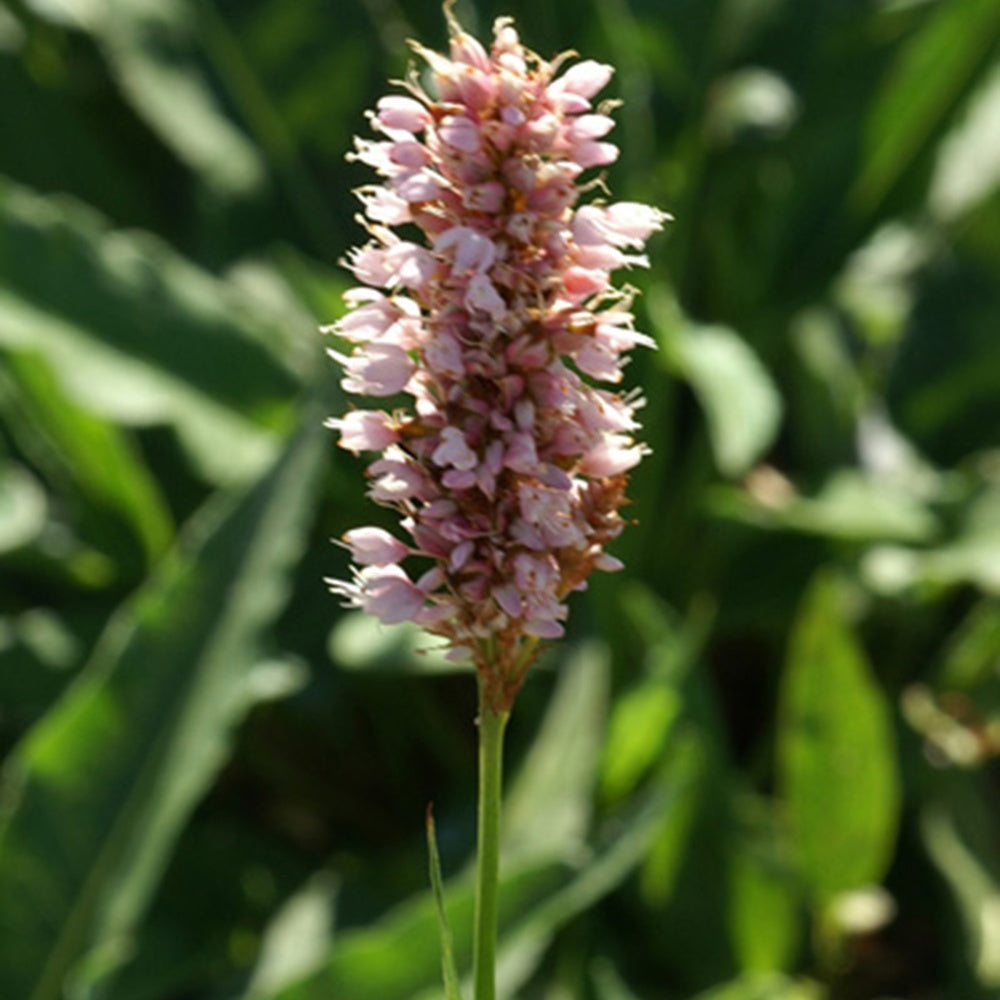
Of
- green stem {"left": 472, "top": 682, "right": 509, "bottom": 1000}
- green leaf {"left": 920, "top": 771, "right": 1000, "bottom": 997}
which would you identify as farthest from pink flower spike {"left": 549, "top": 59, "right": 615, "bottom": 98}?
green leaf {"left": 920, "top": 771, "right": 1000, "bottom": 997}

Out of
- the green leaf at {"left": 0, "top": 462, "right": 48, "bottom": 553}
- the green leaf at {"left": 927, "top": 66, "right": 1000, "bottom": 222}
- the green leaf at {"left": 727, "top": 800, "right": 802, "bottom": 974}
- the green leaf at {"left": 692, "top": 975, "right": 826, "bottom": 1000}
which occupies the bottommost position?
the green leaf at {"left": 692, "top": 975, "right": 826, "bottom": 1000}

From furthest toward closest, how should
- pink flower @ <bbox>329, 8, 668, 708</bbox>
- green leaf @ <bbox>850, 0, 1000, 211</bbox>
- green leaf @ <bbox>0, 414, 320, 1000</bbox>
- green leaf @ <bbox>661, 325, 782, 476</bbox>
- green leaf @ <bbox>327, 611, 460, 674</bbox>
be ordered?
green leaf @ <bbox>850, 0, 1000, 211</bbox>
green leaf @ <bbox>661, 325, 782, 476</bbox>
green leaf @ <bbox>327, 611, 460, 674</bbox>
green leaf @ <bbox>0, 414, 320, 1000</bbox>
pink flower @ <bbox>329, 8, 668, 708</bbox>

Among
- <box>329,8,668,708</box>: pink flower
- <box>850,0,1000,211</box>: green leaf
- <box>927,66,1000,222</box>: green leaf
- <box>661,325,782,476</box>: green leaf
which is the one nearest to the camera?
<box>329,8,668,708</box>: pink flower

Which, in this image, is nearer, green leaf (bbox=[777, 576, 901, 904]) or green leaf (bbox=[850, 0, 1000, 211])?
green leaf (bbox=[777, 576, 901, 904])

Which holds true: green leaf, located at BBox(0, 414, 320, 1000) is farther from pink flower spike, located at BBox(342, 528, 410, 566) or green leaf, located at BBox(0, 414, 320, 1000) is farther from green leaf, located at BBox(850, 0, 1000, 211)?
green leaf, located at BBox(850, 0, 1000, 211)

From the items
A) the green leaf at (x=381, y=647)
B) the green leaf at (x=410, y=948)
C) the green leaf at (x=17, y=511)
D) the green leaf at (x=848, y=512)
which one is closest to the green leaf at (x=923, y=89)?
the green leaf at (x=848, y=512)

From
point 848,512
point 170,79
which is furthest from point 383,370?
point 170,79

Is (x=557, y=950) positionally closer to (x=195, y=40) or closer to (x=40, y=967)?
(x=40, y=967)

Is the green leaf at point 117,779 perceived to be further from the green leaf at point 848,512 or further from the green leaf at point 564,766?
the green leaf at point 848,512
